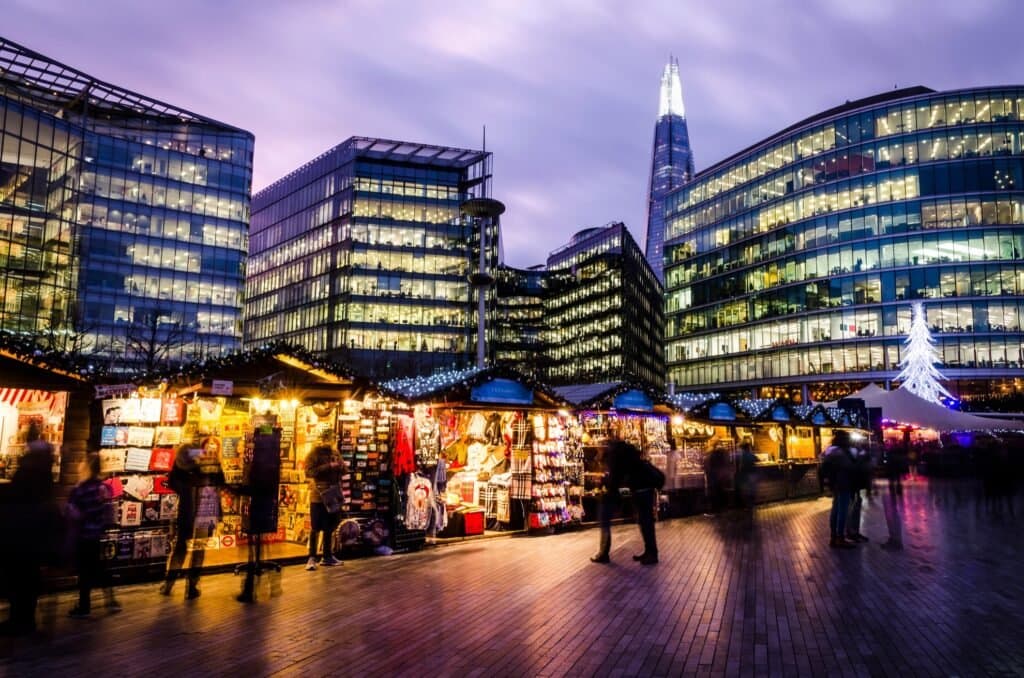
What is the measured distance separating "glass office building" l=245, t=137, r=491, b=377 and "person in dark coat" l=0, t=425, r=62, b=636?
2720 inches

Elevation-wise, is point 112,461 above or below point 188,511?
above

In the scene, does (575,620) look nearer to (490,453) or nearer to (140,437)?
(140,437)

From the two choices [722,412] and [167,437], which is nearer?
[167,437]

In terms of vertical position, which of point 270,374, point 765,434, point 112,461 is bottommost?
point 112,461

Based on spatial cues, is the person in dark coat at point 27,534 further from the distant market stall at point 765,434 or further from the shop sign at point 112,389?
the distant market stall at point 765,434

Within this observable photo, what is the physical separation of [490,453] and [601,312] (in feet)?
343

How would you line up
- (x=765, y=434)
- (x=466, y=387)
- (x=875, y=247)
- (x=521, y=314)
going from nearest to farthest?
1. (x=466, y=387)
2. (x=765, y=434)
3. (x=875, y=247)
4. (x=521, y=314)

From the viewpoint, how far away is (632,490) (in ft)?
35.9

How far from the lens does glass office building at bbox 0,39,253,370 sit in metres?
48.7

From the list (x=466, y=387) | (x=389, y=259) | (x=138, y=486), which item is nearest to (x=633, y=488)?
(x=466, y=387)

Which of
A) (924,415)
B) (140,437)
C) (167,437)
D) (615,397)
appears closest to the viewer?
(140,437)

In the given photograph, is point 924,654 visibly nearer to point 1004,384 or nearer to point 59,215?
point 59,215

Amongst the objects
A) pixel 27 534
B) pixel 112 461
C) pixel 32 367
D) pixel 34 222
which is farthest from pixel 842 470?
pixel 34 222

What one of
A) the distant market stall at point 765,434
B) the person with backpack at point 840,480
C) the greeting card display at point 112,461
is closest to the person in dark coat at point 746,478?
the distant market stall at point 765,434
